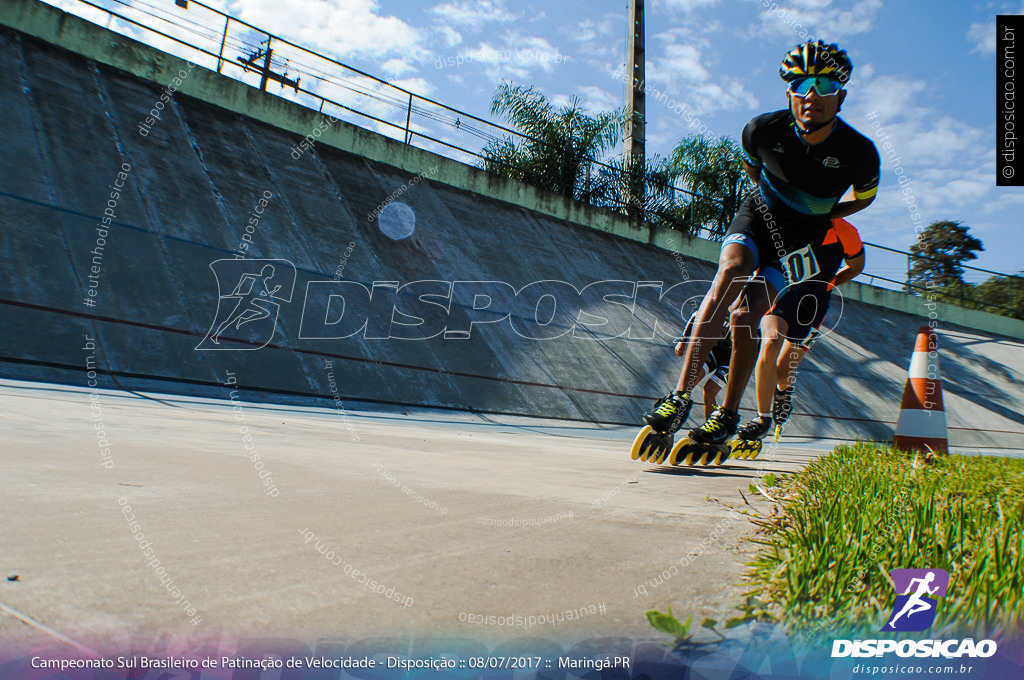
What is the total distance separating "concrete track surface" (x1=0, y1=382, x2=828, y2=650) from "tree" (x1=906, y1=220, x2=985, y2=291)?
26.6 m

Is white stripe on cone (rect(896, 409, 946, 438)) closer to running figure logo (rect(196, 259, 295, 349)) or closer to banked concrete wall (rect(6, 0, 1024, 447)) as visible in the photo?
banked concrete wall (rect(6, 0, 1024, 447))

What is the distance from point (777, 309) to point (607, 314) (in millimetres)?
9138

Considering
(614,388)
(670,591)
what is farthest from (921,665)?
(614,388)

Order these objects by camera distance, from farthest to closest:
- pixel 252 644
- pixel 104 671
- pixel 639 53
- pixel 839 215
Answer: pixel 639 53
pixel 839 215
pixel 252 644
pixel 104 671

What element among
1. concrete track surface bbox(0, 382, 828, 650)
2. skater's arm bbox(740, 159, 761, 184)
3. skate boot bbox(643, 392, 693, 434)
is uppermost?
skater's arm bbox(740, 159, 761, 184)

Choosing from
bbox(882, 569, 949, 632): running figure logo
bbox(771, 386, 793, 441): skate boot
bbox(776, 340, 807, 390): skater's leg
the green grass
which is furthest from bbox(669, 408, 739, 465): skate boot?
bbox(882, 569, 949, 632): running figure logo

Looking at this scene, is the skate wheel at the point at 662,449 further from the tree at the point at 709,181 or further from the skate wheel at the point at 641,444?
the tree at the point at 709,181

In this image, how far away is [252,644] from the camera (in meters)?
0.87

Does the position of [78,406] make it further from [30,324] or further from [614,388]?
[614,388]

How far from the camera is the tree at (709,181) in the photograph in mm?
20547

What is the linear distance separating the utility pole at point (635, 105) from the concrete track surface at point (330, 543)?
17.8 meters

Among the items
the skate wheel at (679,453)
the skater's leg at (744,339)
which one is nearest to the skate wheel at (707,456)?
the skate wheel at (679,453)

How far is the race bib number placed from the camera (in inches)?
160

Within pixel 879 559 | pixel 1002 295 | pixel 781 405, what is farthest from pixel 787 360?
pixel 1002 295
